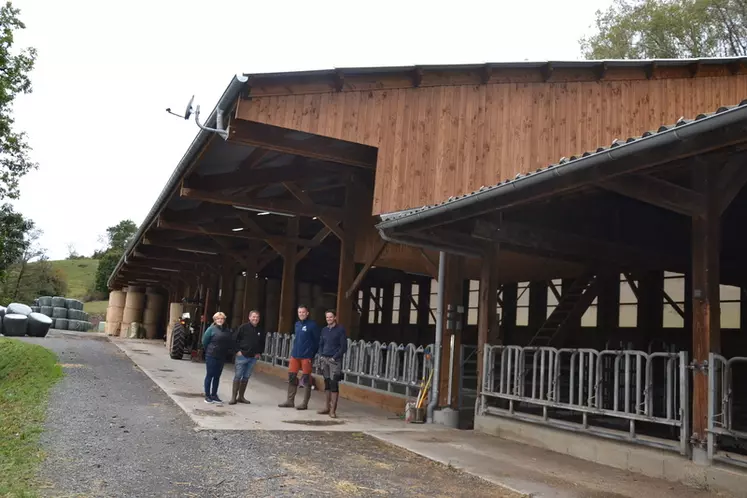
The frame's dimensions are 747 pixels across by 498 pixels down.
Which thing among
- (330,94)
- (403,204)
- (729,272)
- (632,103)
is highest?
(632,103)

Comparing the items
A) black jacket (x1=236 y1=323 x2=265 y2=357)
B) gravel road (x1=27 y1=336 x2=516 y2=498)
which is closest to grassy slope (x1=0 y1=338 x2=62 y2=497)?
gravel road (x1=27 y1=336 x2=516 y2=498)

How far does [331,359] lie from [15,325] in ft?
81.1

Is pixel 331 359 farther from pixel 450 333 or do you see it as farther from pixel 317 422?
pixel 450 333

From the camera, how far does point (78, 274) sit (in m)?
103

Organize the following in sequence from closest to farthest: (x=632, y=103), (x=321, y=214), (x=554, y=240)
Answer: (x=554, y=240)
(x=632, y=103)
(x=321, y=214)

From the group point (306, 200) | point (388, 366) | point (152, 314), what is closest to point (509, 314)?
point (306, 200)

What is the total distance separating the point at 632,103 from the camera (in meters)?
12.5

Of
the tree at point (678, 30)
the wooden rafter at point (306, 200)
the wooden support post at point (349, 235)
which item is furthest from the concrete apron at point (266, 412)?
the tree at point (678, 30)

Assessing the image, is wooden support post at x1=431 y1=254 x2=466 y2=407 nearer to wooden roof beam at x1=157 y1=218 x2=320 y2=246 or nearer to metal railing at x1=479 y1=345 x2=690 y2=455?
metal railing at x1=479 y1=345 x2=690 y2=455

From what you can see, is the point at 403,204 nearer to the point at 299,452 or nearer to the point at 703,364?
the point at 299,452

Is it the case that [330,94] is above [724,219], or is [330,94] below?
above

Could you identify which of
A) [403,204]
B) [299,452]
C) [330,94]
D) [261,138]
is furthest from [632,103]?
[299,452]

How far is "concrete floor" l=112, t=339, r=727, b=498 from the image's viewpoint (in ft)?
17.9

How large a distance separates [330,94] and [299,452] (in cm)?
593
